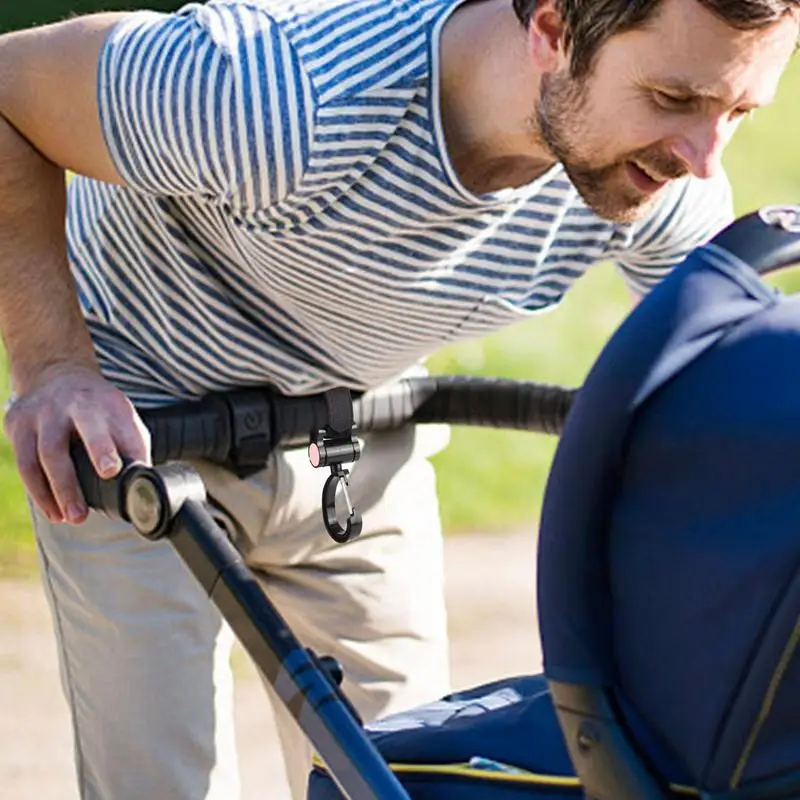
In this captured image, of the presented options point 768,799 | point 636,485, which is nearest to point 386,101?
point 636,485

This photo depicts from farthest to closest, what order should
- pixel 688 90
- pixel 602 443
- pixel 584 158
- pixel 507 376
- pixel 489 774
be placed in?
pixel 507 376 → pixel 584 158 → pixel 688 90 → pixel 489 774 → pixel 602 443

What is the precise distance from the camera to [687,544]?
63.3 inches

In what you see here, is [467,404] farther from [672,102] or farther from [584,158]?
[672,102]

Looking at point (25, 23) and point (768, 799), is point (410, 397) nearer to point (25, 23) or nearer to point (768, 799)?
point (768, 799)

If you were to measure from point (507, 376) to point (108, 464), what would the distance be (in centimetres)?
287

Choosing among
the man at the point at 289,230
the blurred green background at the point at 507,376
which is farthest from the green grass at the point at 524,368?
the man at the point at 289,230

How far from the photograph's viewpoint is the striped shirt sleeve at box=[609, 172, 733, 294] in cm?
248

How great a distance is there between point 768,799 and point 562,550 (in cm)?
26

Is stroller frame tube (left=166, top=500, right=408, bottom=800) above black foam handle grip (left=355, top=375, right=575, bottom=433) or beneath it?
above

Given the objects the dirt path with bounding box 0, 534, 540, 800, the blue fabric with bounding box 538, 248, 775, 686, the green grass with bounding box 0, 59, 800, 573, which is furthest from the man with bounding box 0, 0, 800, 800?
the green grass with bounding box 0, 59, 800, 573

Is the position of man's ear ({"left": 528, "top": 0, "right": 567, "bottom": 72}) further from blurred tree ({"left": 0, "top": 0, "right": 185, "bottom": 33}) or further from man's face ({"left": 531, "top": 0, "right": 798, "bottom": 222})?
blurred tree ({"left": 0, "top": 0, "right": 185, "bottom": 33})

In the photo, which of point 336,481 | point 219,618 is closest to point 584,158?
point 336,481

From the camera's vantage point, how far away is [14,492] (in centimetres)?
473

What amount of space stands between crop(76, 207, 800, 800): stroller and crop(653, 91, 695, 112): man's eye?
399mm
